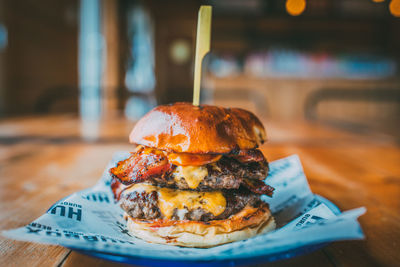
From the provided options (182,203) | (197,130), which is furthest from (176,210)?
(197,130)

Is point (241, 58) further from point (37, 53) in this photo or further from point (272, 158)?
point (272, 158)

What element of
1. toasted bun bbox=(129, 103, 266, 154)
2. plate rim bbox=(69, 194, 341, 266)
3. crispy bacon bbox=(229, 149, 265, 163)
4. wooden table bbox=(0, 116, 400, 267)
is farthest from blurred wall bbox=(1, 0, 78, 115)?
plate rim bbox=(69, 194, 341, 266)

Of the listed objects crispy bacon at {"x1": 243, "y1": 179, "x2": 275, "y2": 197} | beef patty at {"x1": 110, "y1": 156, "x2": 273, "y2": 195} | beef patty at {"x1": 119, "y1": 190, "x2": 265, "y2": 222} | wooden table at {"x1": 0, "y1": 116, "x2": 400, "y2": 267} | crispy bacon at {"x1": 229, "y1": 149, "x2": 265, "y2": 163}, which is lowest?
wooden table at {"x1": 0, "y1": 116, "x2": 400, "y2": 267}

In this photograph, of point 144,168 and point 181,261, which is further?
point 144,168

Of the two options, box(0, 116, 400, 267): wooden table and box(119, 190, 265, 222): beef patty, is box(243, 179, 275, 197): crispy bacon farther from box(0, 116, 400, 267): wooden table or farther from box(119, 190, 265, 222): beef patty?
box(0, 116, 400, 267): wooden table

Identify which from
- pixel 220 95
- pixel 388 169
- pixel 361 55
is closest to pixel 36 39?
pixel 220 95

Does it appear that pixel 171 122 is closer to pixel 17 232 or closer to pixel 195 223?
pixel 195 223

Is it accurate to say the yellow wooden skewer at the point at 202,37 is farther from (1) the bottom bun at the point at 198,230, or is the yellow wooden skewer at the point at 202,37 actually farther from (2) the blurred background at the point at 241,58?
(2) the blurred background at the point at 241,58
